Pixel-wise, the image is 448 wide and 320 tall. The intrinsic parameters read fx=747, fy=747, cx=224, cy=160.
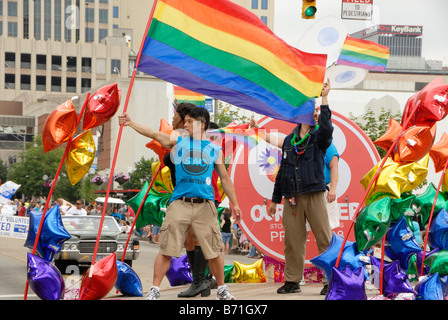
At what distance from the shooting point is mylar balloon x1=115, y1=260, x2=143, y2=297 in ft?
22.4

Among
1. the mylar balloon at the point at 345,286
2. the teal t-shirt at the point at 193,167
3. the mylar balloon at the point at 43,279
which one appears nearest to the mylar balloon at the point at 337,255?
Answer: the mylar balloon at the point at 345,286

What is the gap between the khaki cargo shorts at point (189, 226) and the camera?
6.01m

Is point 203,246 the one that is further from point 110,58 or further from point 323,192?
point 110,58

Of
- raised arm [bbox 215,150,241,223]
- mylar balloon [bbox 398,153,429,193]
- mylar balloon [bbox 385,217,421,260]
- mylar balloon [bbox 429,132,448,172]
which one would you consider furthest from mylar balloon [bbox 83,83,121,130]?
mylar balloon [bbox 429,132,448,172]

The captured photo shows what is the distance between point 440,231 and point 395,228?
1081mm

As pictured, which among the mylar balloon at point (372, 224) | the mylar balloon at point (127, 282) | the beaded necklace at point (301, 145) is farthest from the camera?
the beaded necklace at point (301, 145)

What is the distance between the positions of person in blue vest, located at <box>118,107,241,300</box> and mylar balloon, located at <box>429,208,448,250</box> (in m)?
2.28

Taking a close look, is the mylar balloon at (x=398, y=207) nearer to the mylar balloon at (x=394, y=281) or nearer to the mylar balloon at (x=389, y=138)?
the mylar balloon at (x=394, y=281)

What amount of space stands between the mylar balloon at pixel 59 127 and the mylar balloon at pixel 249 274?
135 inches

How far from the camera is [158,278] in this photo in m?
6.01

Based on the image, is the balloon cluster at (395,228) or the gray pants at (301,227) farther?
the gray pants at (301,227)
